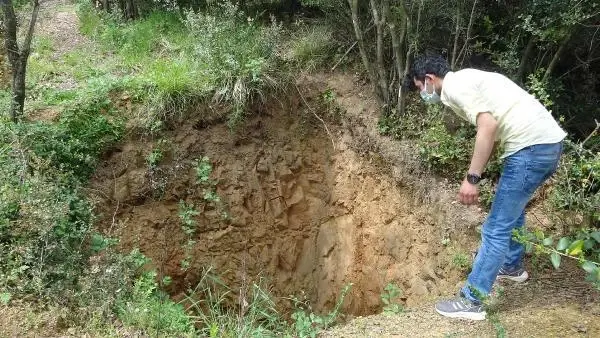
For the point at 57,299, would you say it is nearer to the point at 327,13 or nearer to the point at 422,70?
the point at 422,70

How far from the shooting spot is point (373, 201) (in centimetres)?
539

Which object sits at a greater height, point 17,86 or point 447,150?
point 17,86

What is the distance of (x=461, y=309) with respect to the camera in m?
3.49

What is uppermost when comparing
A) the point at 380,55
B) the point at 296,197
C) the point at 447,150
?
the point at 380,55

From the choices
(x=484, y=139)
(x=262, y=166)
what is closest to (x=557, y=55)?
(x=484, y=139)

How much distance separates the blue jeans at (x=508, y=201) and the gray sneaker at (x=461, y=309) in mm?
62

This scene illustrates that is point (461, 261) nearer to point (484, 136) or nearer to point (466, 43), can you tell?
point (484, 136)

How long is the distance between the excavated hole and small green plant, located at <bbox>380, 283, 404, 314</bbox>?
19cm

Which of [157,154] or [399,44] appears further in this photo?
[157,154]

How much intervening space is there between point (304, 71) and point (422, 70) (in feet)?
9.47

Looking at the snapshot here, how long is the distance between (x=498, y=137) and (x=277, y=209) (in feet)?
9.99

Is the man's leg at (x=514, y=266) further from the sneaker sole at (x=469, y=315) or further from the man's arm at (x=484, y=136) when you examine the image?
the man's arm at (x=484, y=136)

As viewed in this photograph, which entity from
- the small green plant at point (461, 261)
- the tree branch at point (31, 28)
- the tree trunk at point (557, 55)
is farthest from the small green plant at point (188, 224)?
the tree trunk at point (557, 55)

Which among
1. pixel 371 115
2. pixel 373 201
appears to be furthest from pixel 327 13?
pixel 373 201
